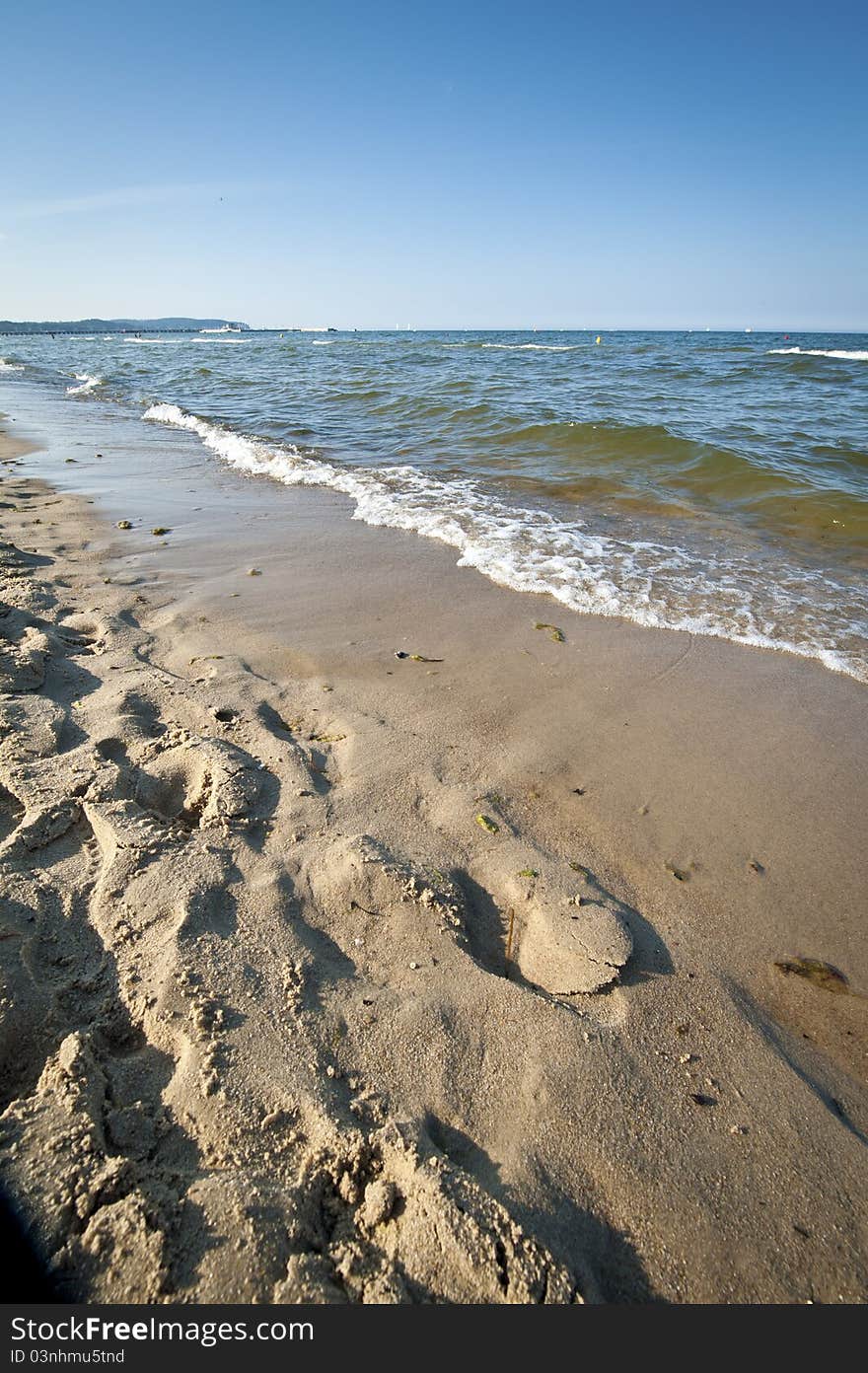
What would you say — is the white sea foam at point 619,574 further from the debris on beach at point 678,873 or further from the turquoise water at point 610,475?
the debris on beach at point 678,873

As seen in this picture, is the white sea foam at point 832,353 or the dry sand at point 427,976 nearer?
the dry sand at point 427,976

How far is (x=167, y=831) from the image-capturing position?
6.89ft

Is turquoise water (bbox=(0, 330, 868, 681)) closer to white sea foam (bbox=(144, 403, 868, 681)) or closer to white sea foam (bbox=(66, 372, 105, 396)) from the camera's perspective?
white sea foam (bbox=(144, 403, 868, 681))

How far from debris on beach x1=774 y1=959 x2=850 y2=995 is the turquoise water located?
90.6 inches

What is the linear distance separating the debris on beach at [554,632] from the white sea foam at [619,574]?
1.38ft

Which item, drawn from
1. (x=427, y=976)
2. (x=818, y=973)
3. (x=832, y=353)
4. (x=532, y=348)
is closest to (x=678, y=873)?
(x=818, y=973)

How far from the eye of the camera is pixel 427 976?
174 cm

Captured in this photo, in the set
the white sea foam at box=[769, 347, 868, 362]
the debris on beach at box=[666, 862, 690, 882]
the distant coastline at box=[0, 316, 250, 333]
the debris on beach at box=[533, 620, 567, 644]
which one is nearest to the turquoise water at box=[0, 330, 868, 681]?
the debris on beach at box=[533, 620, 567, 644]

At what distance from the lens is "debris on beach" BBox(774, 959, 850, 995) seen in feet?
6.21

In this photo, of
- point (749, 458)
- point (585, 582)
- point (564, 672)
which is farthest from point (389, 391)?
point (564, 672)

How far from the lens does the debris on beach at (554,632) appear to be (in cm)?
384

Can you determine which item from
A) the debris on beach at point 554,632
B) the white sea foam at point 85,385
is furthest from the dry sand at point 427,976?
the white sea foam at point 85,385

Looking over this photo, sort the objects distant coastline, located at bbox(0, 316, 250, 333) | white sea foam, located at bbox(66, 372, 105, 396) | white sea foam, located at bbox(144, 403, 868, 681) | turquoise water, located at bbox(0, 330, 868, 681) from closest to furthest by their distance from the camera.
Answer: white sea foam, located at bbox(144, 403, 868, 681) → turquoise water, located at bbox(0, 330, 868, 681) → white sea foam, located at bbox(66, 372, 105, 396) → distant coastline, located at bbox(0, 316, 250, 333)

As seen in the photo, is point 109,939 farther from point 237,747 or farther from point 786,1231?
point 786,1231
